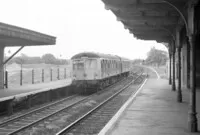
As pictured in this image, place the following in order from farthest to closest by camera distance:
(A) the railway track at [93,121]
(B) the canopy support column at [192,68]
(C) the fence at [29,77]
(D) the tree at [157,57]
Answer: (D) the tree at [157,57], (C) the fence at [29,77], (A) the railway track at [93,121], (B) the canopy support column at [192,68]

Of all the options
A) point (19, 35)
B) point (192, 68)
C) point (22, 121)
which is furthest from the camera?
point (19, 35)

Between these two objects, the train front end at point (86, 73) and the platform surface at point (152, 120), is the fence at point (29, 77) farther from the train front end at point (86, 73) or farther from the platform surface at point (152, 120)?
the platform surface at point (152, 120)

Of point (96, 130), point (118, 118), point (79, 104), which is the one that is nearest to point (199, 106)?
point (118, 118)

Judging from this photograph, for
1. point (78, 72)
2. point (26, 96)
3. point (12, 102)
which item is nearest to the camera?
point (12, 102)

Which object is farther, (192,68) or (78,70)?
(78,70)

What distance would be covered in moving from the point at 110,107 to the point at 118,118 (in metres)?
4.65

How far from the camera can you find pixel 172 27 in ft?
53.0

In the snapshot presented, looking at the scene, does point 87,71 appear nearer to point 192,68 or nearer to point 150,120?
point 150,120

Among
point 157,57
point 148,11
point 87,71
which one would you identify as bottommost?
point 87,71

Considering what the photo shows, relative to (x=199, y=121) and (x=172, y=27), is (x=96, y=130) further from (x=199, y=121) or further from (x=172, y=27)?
(x=172, y=27)

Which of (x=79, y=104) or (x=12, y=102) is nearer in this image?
(x=12, y=102)

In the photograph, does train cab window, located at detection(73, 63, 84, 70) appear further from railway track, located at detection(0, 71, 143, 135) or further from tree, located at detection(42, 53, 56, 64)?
tree, located at detection(42, 53, 56, 64)

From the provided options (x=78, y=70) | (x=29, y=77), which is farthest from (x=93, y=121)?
(x=29, y=77)

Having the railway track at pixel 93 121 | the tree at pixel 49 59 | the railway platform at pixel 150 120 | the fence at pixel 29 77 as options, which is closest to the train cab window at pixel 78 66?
the fence at pixel 29 77
